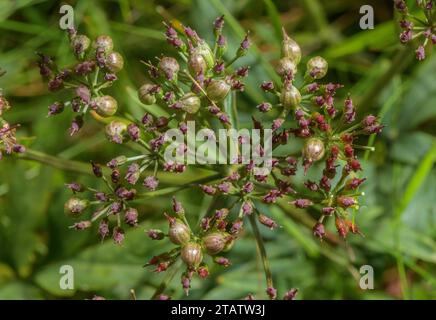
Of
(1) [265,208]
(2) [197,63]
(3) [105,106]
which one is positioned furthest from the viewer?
(1) [265,208]

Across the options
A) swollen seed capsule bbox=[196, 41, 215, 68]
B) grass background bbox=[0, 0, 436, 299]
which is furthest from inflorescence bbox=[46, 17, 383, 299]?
grass background bbox=[0, 0, 436, 299]

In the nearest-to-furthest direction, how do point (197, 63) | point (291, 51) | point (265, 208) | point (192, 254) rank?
point (192, 254) < point (197, 63) < point (291, 51) < point (265, 208)

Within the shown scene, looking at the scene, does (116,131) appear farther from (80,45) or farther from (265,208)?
(265,208)

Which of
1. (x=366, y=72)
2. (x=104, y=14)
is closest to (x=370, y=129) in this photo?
(x=366, y=72)

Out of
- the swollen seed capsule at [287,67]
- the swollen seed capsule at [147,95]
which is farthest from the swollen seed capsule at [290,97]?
the swollen seed capsule at [147,95]

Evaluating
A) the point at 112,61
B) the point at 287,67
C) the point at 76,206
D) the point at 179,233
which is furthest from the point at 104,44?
the point at 179,233

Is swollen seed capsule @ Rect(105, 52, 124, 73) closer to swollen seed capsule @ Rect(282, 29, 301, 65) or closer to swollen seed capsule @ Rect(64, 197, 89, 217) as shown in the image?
swollen seed capsule @ Rect(64, 197, 89, 217)
